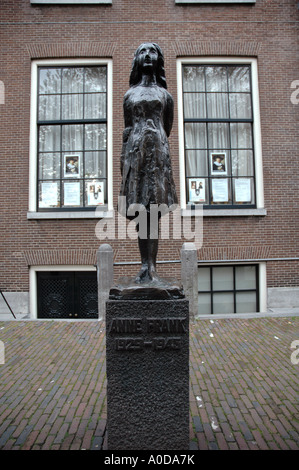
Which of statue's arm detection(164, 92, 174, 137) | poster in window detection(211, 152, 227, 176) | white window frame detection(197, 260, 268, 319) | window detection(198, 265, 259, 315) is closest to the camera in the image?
statue's arm detection(164, 92, 174, 137)

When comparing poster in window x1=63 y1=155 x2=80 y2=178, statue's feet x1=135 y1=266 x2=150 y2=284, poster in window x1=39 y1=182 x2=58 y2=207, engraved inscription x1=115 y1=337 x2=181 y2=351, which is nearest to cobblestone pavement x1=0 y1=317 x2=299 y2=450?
engraved inscription x1=115 y1=337 x2=181 y2=351

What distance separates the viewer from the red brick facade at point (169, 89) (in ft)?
26.0

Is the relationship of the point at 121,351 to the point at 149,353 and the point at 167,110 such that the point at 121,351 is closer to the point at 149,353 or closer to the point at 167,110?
the point at 149,353

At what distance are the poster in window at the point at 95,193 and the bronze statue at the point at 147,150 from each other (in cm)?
537

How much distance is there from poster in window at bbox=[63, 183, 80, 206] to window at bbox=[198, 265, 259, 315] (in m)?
3.88

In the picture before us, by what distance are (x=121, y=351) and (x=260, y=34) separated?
30.6 feet

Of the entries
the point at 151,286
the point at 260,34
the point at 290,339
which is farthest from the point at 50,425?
the point at 260,34

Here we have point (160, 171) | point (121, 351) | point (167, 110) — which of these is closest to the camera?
point (121, 351)

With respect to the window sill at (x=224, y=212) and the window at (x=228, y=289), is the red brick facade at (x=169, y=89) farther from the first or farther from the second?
the window at (x=228, y=289)

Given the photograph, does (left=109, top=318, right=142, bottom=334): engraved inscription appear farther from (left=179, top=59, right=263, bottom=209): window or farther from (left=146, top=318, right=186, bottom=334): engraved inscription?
(left=179, top=59, right=263, bottom=209): window

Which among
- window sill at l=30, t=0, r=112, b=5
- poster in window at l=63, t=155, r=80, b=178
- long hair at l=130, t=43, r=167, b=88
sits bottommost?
long hair at l=130, t=43, r=167, b=88

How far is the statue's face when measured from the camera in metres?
2.89

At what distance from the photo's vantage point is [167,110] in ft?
10.3

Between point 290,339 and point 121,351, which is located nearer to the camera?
point 121,351
